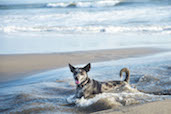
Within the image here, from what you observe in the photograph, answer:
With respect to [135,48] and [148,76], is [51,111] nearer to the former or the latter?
[148,76]

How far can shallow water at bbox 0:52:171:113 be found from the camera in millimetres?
5199

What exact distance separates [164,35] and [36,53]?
25.4ft

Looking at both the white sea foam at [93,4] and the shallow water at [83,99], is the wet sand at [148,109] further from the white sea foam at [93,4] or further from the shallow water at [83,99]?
the white sea foam at [93,4]

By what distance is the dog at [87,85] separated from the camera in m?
5.13

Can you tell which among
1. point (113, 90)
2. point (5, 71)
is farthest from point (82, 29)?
point (113, 90)

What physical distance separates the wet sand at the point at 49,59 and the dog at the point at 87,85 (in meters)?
3.42

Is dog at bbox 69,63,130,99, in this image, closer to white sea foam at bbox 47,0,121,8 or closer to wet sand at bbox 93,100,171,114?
wet sand at bbox 93,100,171,114

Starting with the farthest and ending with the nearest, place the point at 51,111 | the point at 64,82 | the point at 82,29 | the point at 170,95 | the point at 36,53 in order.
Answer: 1. the point at 82,29
2. the point at 36,53
3. the point at 64,82
4. the point at 170,95
5. the point at 51,111

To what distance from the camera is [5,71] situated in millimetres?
8953

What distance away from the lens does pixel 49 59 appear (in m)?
10.5

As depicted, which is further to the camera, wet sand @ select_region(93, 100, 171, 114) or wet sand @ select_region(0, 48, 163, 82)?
wet sand @ select_region(0, 48, 163, 82)

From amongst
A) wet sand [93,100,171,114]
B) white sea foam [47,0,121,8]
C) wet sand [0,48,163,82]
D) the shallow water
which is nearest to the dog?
the shallow water

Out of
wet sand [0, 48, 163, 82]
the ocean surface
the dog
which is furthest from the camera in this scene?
wet sand [0, 48, 163, 82]

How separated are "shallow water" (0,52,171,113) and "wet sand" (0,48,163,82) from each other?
0.64 meters
